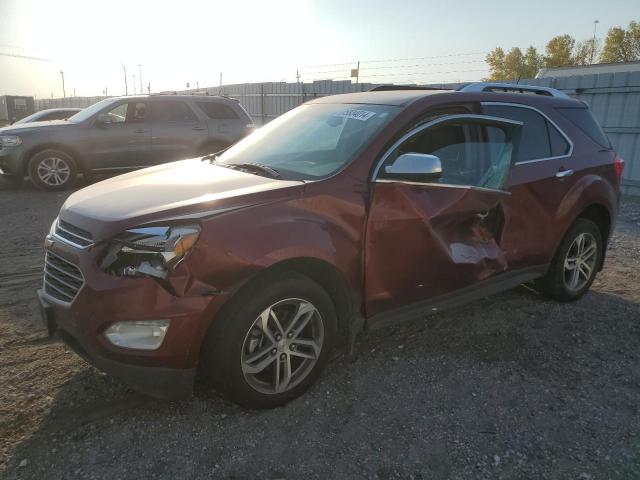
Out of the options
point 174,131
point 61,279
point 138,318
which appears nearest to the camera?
point 138,318

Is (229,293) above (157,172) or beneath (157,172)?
beneath

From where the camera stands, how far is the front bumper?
2404mm

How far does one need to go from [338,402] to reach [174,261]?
1.30m

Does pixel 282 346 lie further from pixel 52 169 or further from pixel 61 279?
pixel 52 169

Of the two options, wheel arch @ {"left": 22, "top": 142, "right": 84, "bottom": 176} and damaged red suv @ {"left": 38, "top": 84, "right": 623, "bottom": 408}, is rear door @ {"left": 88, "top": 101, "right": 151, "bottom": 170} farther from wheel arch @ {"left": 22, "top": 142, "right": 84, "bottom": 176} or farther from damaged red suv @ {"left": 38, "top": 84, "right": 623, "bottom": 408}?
damaged red suv @ {"left": 38, "top": 84, "right": 623, "bottom": 408}

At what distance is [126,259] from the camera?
2471 mm

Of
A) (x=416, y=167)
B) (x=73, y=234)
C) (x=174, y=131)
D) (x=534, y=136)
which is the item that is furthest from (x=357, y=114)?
(x=174, y=131)

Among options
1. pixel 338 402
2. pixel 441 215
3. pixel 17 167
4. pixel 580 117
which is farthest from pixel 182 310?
pixel 17 167

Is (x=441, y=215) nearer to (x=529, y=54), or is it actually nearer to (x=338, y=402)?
(x=338, y=402)

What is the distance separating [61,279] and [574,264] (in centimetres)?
404

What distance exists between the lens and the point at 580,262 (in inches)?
179

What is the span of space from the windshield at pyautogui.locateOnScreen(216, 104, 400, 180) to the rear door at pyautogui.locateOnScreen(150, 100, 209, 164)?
21.4 ft

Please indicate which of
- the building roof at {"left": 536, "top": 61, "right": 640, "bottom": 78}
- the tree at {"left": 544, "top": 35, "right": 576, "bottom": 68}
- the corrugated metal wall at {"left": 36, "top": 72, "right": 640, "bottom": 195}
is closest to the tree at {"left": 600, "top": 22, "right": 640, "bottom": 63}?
the tree at {"left": 544, "top": 35, "right": 576, "bottom": 68}

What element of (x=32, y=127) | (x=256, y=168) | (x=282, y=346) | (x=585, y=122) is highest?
(x=585, y=122)
